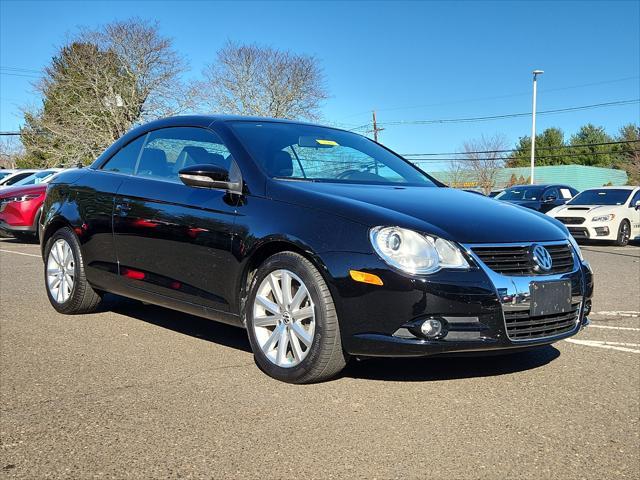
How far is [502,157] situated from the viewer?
2581 inches

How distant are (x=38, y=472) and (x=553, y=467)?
2076 millimetres

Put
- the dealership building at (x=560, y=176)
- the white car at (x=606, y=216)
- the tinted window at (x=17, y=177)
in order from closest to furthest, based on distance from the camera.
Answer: the white car at (x=606, y=216)
the tinted window at (x=17, y=177)
the dealership building at (x=560, y=176)

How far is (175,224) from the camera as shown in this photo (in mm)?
4348

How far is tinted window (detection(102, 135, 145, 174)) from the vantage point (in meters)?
5.11

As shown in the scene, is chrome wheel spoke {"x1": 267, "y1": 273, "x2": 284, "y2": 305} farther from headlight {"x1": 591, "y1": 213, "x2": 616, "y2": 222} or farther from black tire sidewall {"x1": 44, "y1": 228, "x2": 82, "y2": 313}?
headlight {"x1": 591, "y1": 213, "x2": 616, "y2": 222}

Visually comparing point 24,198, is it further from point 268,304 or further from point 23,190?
point 268,304

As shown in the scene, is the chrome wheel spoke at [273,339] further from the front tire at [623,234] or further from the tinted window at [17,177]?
the tinted window at [17,177]

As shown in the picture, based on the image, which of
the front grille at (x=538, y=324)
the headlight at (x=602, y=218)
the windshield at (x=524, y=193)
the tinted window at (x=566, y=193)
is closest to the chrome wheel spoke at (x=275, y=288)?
the front grille at (x=538, y=324)

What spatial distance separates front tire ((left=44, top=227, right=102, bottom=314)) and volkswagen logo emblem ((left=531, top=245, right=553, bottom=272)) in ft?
11.6

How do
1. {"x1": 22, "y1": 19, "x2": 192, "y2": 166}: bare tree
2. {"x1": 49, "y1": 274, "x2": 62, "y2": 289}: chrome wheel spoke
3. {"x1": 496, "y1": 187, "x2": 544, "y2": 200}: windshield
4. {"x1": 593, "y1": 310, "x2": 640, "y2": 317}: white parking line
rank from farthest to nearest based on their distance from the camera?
1. {"x1": 22, "y1": 19, "x2": 192, "y2": 166}: bare tree
2. {"x1": 496, "y1": 187, "x2": 544, "y2": 200}: windshield
3. {"x1": 593, "y1": 310, "x2": 640, "y2": 317}: white parking line
4. {"x1": 49, "y1": 274, "x2": 62, "y2": 289}: chrome wheel spoke

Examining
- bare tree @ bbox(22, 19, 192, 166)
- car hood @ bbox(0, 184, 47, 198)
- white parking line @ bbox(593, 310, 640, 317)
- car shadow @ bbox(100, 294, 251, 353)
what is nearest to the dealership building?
bare tree @ bbox(22, 19, 192, 166)

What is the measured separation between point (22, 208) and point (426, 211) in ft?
32.5

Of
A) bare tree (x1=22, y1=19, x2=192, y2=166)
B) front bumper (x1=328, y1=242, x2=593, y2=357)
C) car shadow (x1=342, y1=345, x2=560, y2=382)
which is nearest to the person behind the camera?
front bumper (x1=328, y1=242, x2=593, y2=357)

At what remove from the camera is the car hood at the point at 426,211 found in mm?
3520
